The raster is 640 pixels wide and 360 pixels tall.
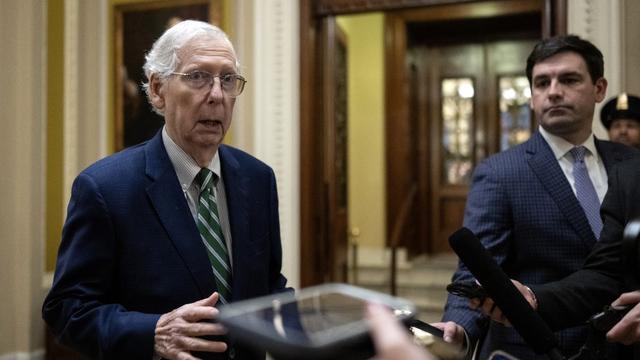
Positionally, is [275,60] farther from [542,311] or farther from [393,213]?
[393,213]

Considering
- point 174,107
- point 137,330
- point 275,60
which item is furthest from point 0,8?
point 137,330

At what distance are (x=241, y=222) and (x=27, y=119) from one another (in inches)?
124

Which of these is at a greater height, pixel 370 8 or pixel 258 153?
pixel 370 8

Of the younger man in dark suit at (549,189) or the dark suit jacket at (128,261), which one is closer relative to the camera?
the dark suit jacket at (128,261)

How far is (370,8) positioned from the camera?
4.12 m

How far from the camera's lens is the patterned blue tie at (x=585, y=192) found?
1.84 meters

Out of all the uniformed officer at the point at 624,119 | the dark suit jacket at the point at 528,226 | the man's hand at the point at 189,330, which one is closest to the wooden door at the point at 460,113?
the uniformed officer at the point at 624,119

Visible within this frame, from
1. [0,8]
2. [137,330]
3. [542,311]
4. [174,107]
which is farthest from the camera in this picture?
[0,8]

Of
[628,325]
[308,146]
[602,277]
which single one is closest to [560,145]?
[602,277]

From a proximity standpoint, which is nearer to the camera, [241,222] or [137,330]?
[137,330]

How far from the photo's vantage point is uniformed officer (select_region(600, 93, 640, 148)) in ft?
9.95

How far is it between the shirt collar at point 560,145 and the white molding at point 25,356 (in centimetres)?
362

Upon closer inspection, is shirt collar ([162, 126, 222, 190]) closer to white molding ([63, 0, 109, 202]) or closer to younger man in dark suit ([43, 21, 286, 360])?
younger man in dark suit ([43, 21, 286, 360])

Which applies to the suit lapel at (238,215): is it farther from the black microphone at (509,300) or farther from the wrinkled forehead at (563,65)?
the wrinkled forehead at (563,65)
